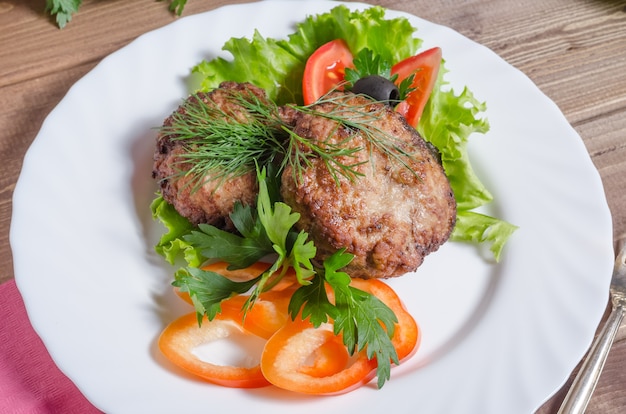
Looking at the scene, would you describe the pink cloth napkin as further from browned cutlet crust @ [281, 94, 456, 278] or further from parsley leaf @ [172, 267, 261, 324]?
browned cutlet crust @ [281, 94, 456, 278]

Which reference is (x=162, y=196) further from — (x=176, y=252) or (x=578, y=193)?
(x=578, y=193)

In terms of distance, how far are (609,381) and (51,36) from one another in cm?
414

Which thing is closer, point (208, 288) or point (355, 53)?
point (208, 288)

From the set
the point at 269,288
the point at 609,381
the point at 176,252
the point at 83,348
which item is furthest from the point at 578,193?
the point at 83,348

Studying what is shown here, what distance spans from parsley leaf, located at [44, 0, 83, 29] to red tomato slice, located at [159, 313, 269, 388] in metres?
2.65

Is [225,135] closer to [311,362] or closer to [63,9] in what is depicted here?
[311,362]

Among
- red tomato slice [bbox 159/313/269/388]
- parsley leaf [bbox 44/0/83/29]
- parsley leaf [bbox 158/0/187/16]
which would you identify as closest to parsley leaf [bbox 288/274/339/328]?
red tomato slice [bbox 159/313/269/388]

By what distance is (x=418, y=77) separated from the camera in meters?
4.02

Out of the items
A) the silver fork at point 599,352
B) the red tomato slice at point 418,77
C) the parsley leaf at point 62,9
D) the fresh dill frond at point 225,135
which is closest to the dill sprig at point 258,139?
the fresh dill frond at point 225,135

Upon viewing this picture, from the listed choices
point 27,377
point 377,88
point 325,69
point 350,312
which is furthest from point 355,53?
point 27,377

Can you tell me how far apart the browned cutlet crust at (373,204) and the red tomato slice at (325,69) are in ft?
2.20

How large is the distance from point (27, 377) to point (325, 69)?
93.6 inches

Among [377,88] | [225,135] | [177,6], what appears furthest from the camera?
[177,6]

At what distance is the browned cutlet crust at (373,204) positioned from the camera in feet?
10.2
